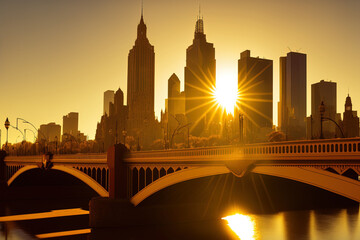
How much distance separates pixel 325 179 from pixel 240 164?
25.2 feet

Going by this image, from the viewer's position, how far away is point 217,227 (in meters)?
46.5

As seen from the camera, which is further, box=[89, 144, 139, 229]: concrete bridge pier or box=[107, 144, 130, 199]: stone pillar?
box=[107, 144, 130, 199]: stone pillar

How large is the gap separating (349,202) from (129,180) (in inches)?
1798

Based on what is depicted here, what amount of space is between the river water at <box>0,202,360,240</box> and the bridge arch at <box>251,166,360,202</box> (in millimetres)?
18780

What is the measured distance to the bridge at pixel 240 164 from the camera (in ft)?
67.8

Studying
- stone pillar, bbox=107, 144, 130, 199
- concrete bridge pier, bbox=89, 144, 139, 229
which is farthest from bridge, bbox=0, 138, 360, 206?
concrete bridge pier, bbox=89, 144, 139, 229

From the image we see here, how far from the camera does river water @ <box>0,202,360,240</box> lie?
42250 millimetres

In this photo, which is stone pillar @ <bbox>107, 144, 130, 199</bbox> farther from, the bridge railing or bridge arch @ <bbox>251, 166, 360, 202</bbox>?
bridge arch @ <bbox>251, 166, 360, 202</bbox>

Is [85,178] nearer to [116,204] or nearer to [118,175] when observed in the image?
[118,175]

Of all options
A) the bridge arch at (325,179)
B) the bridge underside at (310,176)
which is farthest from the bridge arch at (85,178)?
the bridge arch at (325,179)

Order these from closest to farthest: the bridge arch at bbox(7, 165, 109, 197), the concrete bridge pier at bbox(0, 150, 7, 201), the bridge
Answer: the bridge
the bridge arch at bbox(7, 165, 109, 197)
the concrete bridge pier at bbox(0, 150, 7, 201)

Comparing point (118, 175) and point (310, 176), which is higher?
point (310, 176)

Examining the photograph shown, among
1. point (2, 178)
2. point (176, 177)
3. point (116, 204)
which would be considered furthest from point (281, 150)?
point (2, 178)

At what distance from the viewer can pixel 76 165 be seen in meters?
57.2
